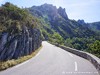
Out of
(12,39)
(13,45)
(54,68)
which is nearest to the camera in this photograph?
(54,68)

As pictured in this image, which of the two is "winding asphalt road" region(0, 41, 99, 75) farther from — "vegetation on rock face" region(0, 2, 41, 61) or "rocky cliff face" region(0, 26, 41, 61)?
"vegetation on rock face" region(0, 2, 41, 61)

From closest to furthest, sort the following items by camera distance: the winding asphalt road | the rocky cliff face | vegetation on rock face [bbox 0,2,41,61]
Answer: the winding asphalt road < the rocky cliff face < vegetation on rock face [bbox 0,2,41,61]

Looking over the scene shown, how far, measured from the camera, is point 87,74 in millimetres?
12812

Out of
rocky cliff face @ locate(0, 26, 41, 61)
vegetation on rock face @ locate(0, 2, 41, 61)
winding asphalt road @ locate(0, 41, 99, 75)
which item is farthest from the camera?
vegetation on rock face @ locate(0, 2, 41, 61)

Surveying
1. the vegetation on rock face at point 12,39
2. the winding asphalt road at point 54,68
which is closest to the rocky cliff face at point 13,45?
the vegetation on rock face at point 12,39

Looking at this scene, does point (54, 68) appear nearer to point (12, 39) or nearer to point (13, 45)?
point (13, 45)

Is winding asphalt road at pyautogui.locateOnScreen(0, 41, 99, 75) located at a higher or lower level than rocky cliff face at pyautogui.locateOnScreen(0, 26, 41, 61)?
lower

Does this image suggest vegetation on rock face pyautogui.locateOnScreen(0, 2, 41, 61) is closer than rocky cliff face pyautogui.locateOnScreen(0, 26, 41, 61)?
No

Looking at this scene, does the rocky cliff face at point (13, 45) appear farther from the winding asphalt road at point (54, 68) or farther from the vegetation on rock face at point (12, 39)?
the winding asphalt road at point (54, 68)

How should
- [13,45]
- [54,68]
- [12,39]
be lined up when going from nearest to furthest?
[54,68] → [13,45] → [12,39]

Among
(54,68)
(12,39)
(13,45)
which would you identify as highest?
(12,39)

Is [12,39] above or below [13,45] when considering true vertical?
above

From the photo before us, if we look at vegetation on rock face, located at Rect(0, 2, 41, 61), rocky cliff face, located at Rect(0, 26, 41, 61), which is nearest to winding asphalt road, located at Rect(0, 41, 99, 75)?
rocky cliff face, located at Rect(0, 26, 41, 61)

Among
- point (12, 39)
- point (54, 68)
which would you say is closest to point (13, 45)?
point (12, 39)
